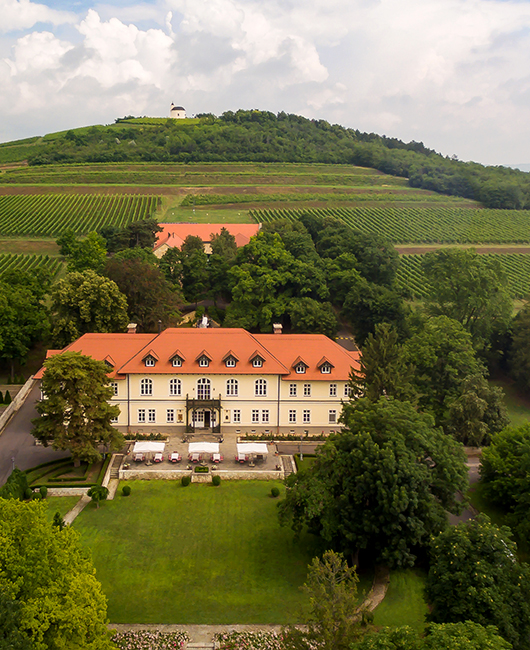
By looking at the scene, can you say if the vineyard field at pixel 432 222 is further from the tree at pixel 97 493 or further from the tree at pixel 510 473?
the tree at pixel 97 493

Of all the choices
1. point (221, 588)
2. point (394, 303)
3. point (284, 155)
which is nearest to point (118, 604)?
point (221, 588)

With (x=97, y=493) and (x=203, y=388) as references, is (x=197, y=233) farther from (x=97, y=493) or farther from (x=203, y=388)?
(x=97, y=493)

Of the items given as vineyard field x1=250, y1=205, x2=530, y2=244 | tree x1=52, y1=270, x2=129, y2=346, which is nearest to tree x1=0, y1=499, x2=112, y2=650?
tree x1=52, y1=270, x2=129, y2=346

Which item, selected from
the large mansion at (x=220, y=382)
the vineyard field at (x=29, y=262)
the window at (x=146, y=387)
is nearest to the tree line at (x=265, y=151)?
the vineyard field at (x=29, y=262)

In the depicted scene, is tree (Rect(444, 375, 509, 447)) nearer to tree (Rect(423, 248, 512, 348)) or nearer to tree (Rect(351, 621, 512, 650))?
tree (Rect(423, 248, 512, 348))

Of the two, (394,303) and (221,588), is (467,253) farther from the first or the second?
(221,588)

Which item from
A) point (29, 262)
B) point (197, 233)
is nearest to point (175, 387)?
point (29, 262)
